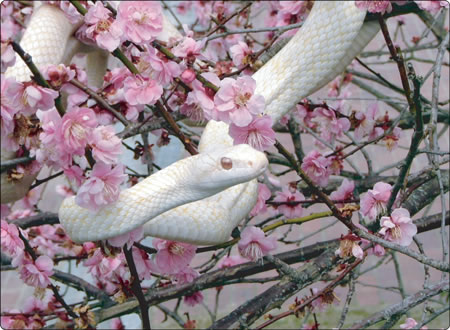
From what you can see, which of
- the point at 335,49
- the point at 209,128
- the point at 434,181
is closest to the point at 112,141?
the point at 209,128

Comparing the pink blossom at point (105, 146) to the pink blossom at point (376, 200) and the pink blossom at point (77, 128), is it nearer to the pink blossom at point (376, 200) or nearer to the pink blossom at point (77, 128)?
the pink blossom at point (77, 128)

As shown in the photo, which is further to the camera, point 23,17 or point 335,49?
point 23,17

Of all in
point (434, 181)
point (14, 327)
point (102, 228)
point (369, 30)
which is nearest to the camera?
point (102, 228)

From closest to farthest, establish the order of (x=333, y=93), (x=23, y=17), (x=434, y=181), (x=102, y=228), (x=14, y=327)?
(x=102, y=228) → (x=14, y=327) → (x=434, y=181) → (x=23, y=17) → (x=333, y=93)

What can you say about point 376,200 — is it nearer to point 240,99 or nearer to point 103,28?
point 240,99

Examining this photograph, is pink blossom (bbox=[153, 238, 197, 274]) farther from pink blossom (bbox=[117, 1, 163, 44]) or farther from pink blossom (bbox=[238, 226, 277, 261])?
pink blossom (bbox=[117, 1, 163, 44])

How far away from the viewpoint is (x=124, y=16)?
35.1 inches

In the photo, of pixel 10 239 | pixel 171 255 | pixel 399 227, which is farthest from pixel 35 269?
pixel 399 227

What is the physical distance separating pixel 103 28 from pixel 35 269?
41 centimetres

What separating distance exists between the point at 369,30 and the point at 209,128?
0.28m

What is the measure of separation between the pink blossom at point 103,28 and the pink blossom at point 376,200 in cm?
42

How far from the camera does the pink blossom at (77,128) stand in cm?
80

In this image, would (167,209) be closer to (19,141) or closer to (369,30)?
(19,141)

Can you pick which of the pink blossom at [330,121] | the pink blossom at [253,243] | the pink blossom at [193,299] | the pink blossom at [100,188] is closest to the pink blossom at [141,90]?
the pink blossom at [100,188]
